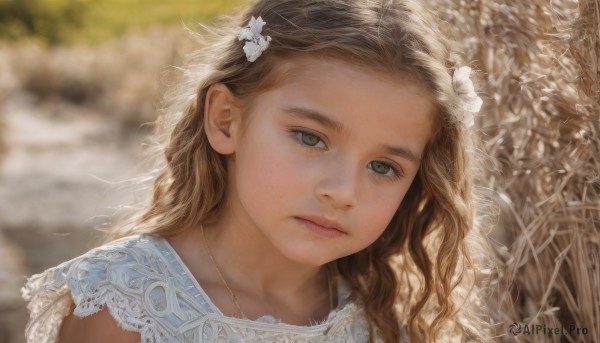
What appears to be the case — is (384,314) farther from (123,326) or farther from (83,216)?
(83,216)

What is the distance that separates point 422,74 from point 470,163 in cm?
35

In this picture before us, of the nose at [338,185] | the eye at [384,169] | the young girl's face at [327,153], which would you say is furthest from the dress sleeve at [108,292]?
the eye at [384,169]

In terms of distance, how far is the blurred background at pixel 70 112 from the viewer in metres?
5.32

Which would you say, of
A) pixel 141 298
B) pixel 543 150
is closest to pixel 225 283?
pixel 141 298

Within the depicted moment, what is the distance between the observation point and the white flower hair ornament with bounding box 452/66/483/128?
7.57 feet

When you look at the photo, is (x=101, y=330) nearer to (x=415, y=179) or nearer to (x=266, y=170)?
(x=266, y=170)

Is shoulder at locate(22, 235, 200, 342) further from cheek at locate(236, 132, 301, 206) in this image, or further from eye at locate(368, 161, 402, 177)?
eye at locate(368, 161, 402, 177)

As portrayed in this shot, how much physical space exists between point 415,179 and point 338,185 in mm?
463

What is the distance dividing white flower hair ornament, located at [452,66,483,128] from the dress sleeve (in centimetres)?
83

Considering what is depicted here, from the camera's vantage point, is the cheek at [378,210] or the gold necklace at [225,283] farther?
the gold necklace at [225,283]

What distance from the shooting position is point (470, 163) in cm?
246

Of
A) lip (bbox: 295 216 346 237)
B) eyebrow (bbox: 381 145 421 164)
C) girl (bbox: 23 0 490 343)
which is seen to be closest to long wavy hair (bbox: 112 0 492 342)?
girl (bbox: 23 0 490 343)

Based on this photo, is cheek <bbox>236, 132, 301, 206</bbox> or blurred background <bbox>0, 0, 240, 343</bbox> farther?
blurred background <bbox>0, 0, 240, 343</bbox>

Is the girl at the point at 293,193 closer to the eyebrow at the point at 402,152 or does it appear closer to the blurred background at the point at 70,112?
the eyebrow at the point at 402,152
